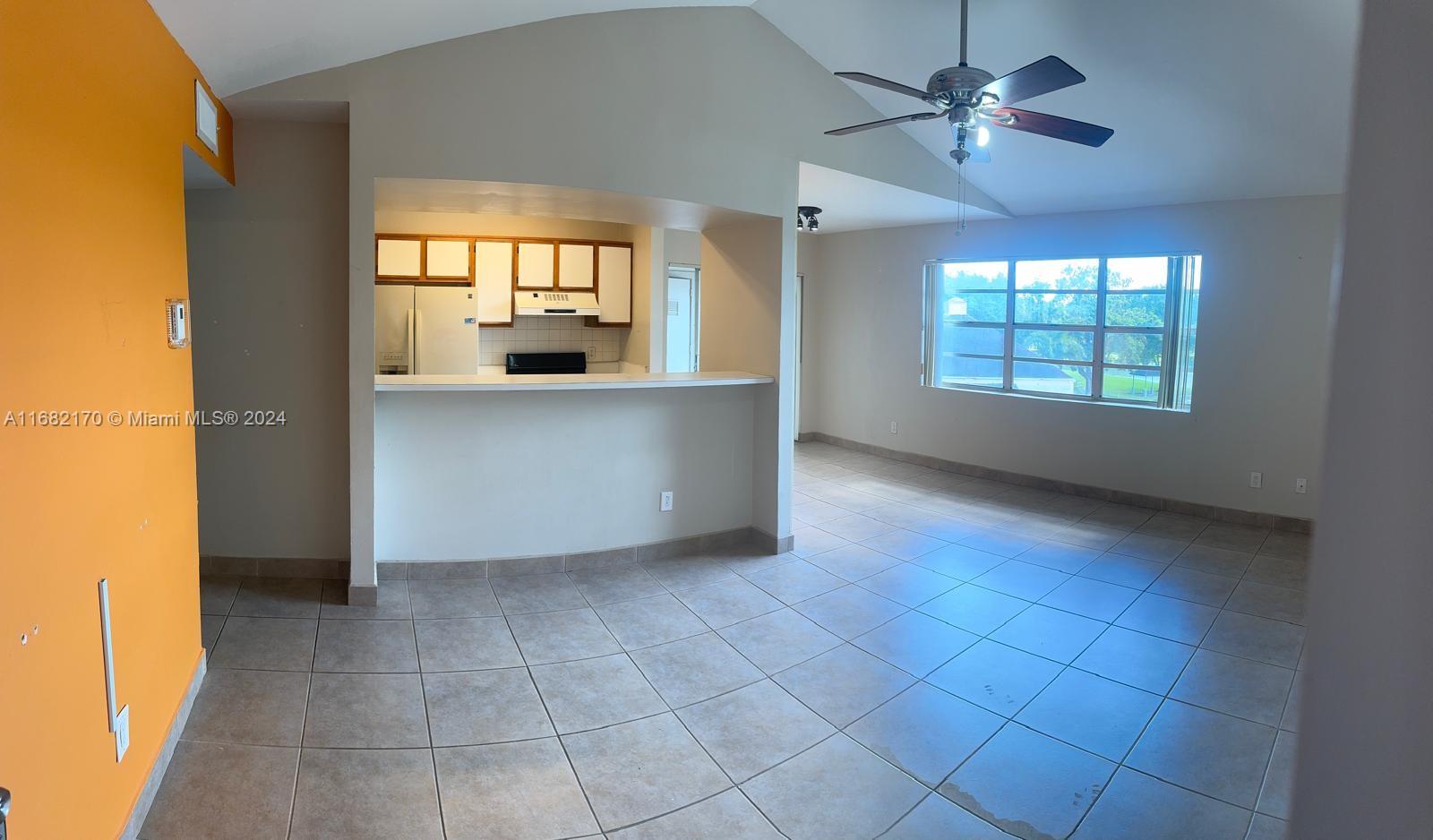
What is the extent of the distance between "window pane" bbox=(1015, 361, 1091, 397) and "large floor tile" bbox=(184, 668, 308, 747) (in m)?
5.81

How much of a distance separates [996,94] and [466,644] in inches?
124

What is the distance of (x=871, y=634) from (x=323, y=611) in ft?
8.26

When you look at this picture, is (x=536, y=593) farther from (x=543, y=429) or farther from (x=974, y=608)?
(x=974, y=608)

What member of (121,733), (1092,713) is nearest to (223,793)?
(121,733)

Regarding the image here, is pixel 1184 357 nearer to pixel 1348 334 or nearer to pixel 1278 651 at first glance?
pixel 1278 651

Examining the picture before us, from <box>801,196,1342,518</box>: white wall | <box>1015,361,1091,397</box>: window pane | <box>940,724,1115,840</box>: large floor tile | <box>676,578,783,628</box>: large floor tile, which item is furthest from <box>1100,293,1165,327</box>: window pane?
<box>940,724,1115,840</box>: large floor tile

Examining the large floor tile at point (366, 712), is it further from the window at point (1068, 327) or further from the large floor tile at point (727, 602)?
the window at point (1068, 327)

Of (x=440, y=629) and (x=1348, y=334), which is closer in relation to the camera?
Result: (x=1348, y=334)

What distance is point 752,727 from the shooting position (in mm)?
2545

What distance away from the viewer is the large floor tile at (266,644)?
285 cm

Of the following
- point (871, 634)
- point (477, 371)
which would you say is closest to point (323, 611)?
point (871, 634)

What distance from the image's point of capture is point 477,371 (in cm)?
610

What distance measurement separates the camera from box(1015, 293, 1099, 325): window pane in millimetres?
6012

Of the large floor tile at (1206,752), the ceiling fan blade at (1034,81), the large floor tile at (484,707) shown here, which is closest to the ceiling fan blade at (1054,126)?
the ceiling fan blade at (1034,81)
